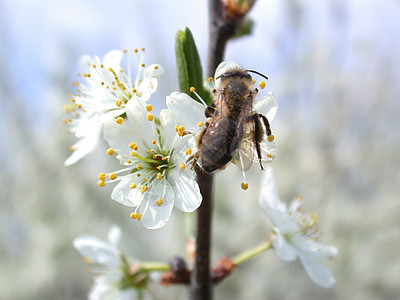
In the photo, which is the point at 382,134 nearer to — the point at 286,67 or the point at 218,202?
the point at 286,67

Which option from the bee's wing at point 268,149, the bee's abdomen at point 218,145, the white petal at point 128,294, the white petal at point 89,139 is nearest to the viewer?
the bee's abdomen at point 218,145

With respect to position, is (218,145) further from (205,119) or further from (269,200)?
(269,200)

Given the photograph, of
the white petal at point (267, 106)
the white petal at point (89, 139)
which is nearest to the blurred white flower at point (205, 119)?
the white petal at point (267, 106)

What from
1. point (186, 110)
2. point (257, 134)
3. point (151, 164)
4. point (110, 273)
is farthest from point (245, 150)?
point (110, 273)

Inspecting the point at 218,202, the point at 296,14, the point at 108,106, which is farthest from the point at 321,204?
the point at 108,106

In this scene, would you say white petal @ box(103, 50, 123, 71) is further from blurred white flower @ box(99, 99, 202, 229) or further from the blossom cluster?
blurred white flower @ box(99, 99, 202, 229)

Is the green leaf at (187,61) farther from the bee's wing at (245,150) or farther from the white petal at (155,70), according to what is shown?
the bee's wing at (245,150)
